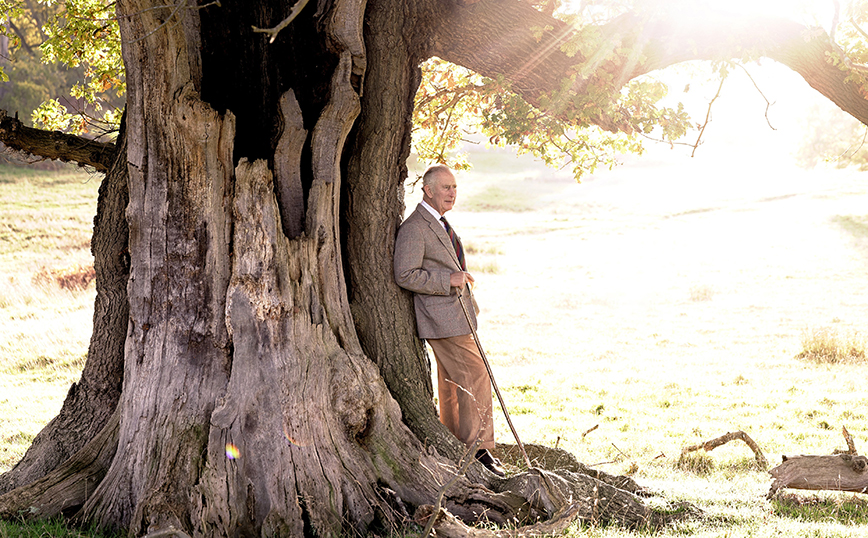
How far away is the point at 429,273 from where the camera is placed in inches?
226

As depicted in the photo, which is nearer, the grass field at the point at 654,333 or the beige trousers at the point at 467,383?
the beige trousers at the point at 467,383

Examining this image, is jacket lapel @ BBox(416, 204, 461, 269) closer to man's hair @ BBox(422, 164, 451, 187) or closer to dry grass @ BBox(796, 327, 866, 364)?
man's hair @ BBox(422, 164, 451, 187)

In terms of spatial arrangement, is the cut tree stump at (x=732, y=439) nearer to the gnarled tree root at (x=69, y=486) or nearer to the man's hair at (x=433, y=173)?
the man's hair at (x=433, y=173)

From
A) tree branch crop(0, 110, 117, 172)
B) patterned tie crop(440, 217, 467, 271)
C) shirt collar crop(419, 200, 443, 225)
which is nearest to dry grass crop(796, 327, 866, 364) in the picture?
patterned tie crop(440, 217, 467, 271)

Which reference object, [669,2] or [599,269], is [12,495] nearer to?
[669,2]

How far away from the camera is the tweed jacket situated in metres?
5.68

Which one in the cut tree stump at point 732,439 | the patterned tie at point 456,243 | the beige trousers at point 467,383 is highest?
the patterned tie at point 456,243

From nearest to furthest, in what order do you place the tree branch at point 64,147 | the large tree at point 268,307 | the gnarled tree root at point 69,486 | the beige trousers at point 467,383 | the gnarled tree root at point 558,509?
the gnarled tree root at point 558,509 → the large tree at point 268,307 → the gnarled tree root at point 69,486 → the beige trousers at point 467,383 → the tree branch at point 64,147

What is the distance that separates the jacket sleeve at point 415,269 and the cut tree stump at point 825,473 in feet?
10.5

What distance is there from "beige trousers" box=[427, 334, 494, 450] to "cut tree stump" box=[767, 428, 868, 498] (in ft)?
7.96

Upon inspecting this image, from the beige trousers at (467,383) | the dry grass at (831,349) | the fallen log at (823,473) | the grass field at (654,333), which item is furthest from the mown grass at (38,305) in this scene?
the dry grass at (831,349)

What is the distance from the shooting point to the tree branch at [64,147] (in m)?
6.55

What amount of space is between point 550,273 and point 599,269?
2.17 m

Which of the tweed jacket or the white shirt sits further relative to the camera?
the white shirt
